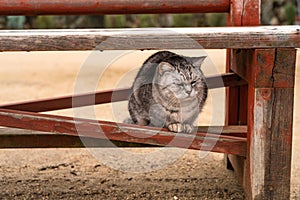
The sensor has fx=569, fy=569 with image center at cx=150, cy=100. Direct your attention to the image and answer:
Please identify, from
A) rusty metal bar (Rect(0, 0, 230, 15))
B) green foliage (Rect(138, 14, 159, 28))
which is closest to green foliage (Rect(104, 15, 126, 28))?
green foliage (Rect(138, 14, 159, 28))

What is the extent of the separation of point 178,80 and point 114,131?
0.43 m

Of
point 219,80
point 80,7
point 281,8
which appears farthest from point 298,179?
point 281,8

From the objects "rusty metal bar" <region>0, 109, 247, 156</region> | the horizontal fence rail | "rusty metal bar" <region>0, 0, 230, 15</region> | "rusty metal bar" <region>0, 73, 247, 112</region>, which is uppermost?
"rusty metal bar" <region>0, 0, 230, 15</region>

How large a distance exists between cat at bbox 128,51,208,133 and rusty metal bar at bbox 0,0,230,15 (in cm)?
27

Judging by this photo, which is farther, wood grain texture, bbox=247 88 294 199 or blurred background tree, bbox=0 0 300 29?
blurred background tree, bbox=0 0 300 29

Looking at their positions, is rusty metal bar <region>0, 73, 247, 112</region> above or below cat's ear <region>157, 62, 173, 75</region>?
below

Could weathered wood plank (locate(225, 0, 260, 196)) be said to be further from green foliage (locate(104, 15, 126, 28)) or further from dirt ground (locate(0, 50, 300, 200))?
green foliage (locate(104, 15, 126, 28))

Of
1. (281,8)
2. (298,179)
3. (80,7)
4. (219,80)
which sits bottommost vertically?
(298,179)

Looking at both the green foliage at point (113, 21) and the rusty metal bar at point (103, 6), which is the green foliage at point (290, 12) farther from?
the rusty metal bar at point (103, 6)

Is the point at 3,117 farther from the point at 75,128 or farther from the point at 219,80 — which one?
the point at 219,80

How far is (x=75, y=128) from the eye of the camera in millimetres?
2648

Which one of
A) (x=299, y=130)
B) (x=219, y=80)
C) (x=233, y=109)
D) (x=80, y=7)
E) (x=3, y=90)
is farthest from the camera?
(x=3, y=90)

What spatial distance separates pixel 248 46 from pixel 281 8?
10.6m

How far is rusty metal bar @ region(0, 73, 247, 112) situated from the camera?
3.19 m
